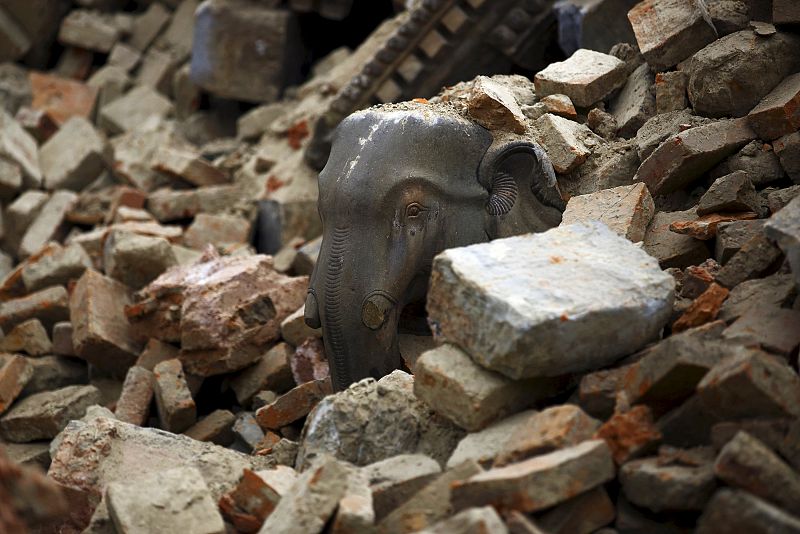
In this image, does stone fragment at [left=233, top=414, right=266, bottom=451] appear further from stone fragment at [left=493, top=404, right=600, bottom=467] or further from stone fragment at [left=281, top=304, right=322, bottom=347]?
stone fragment at [left=493, top=404, right=600, bottom=467]

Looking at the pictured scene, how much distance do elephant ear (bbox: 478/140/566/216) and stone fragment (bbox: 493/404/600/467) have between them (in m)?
1.48

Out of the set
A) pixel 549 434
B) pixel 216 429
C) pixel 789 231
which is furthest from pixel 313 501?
pixel 216 429

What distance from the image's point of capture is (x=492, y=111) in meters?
4.17

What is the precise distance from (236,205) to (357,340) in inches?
109

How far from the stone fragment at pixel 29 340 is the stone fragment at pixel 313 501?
10.0ft

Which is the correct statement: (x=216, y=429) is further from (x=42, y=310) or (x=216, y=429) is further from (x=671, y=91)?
(x=671, y=91)

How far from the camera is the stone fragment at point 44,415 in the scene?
4.61 metres

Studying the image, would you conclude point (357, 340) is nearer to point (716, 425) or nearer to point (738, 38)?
point (716, 425)

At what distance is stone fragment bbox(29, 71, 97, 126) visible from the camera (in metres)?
8.74

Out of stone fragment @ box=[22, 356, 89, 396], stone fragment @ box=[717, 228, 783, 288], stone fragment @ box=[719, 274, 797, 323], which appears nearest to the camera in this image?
stone fragment @ box=[719, 274, 797, 323]

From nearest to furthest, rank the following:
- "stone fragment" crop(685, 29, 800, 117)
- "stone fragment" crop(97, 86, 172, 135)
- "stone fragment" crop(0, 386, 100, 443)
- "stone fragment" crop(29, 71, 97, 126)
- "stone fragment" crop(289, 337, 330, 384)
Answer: "stone fragment" crop(685, 29, 800, 117) → "stone fragment" crop(289, 337, 330, 384) → "stone fragment" crop(0, 386, 100, 443) → "stone fragment" crop(97, 86, 172, 135) → "stone fragment" crop(29, 71, 97, 126)

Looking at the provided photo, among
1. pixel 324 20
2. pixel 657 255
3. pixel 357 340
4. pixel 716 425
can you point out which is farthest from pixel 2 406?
pixel 324 20

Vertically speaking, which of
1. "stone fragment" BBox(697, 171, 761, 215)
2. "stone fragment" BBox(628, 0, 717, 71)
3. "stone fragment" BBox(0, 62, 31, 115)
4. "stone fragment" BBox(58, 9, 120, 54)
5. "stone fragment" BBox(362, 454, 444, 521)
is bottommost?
"stone fragment" BBox(0, 62, 31, 115)

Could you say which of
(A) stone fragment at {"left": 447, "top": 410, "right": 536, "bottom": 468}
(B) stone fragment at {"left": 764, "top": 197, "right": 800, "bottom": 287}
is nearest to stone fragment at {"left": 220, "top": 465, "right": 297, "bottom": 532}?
(A) stone fragment at {"left": 447, "top": 410, "right": 536, "bottom": 468}
